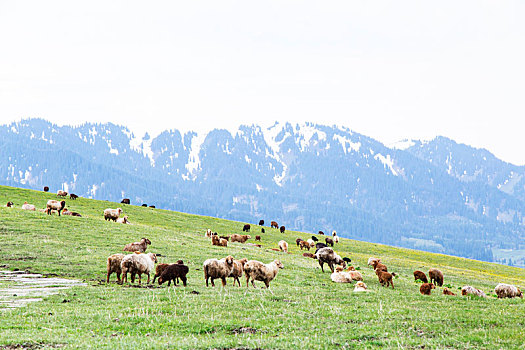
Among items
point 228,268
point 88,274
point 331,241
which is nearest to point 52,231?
point 88,274

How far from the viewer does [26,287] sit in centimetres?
2233

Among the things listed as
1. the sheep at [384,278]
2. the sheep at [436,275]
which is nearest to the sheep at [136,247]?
the sheep at [384,278]

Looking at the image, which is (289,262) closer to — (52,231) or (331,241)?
(52,231)

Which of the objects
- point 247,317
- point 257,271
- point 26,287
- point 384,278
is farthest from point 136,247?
point 247,317

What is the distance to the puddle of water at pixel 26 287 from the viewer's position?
62.3 ft

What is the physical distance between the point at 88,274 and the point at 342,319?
663 inches

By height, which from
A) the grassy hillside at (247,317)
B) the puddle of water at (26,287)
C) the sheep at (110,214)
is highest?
the sheep at (110,214)

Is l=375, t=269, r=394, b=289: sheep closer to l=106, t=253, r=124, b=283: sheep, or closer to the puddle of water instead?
l=106, t=253, r=124, b=283: sheep

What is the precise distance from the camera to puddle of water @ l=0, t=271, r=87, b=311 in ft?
62.3

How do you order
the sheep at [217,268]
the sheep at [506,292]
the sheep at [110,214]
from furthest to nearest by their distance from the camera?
1. the sheep at [110,214]
2. the sheep at [506,292]
3. the sheep at [217,268]

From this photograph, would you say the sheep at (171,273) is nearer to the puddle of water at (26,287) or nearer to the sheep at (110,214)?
the puddle of water at (26,287)

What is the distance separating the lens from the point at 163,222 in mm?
73500

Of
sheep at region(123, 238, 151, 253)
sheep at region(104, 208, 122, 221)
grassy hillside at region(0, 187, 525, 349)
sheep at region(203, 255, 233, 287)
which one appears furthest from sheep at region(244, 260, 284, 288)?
sheep at region(104, 208, 122, 221)

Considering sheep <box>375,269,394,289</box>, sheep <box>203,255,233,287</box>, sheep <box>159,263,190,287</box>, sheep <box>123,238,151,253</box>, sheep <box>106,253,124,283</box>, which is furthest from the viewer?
sheep <box>123,238,151,253</box>
